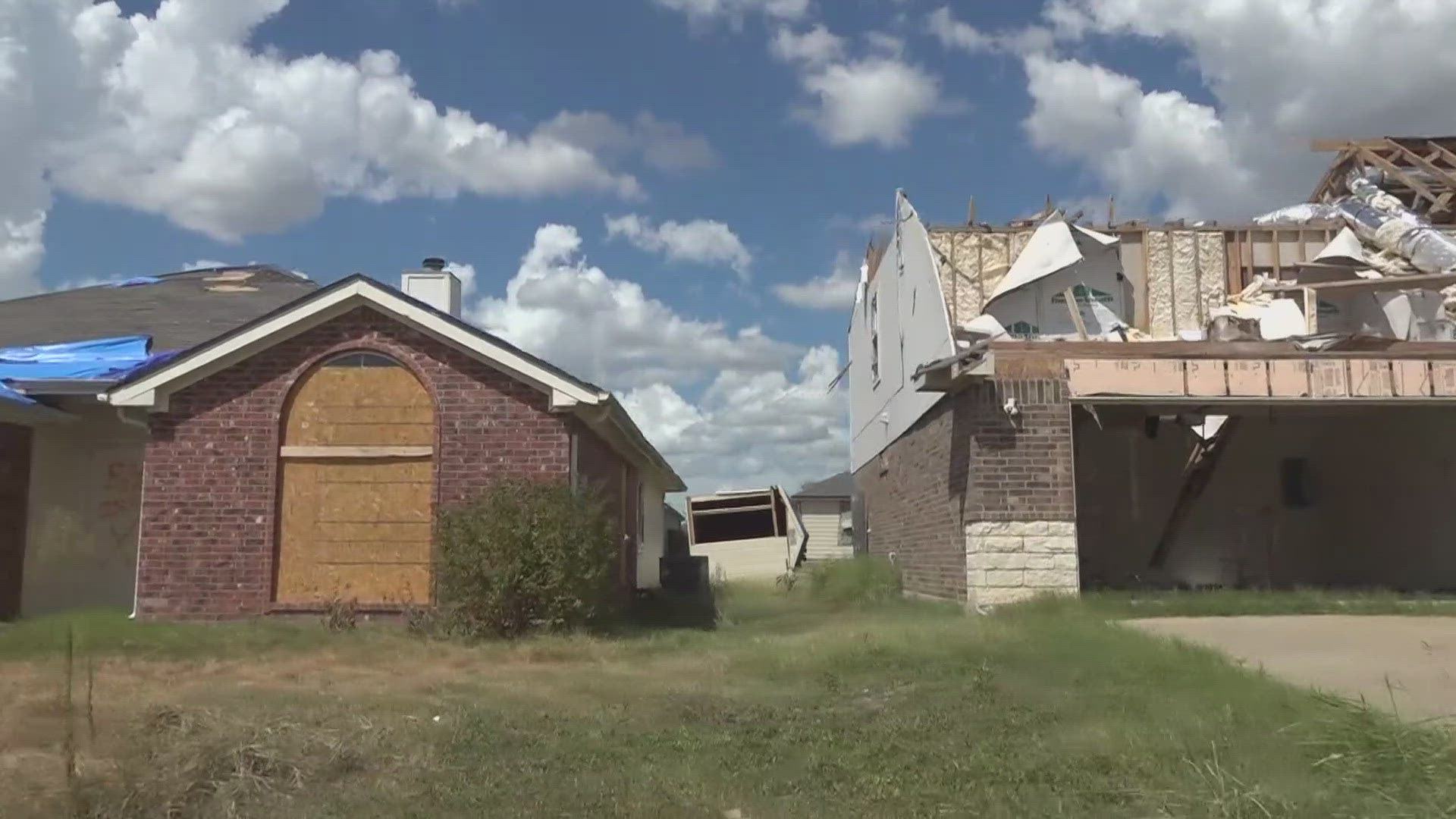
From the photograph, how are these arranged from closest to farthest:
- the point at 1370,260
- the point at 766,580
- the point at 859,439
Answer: the point at 1370,260 < the point at 859,439 < the point at 766,580

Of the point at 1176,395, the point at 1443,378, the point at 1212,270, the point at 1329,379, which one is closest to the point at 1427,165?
the point at 1212,270

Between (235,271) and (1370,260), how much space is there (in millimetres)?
20285

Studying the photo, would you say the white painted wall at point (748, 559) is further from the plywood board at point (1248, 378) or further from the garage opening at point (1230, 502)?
the plywood board at point (1248, 378)

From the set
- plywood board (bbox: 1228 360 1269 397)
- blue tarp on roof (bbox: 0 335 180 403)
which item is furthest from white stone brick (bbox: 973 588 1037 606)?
blue tarp on roof (bbox: 0 335 180 403)

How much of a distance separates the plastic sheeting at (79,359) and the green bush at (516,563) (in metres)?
5.26

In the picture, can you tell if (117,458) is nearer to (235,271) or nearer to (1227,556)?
(235,271)

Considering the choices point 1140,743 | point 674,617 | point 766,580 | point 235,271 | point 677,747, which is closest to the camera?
point 1140,743

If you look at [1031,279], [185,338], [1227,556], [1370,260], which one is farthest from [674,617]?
[1370,260]

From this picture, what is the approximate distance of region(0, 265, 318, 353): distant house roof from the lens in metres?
17.5

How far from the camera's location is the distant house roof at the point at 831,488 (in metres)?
39.0

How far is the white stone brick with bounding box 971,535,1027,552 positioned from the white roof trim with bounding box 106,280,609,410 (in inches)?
184

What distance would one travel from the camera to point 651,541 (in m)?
27.0

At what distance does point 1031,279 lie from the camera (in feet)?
54.5

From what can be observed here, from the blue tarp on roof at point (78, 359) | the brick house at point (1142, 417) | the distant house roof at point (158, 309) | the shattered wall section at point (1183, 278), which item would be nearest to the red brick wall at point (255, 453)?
the blue tarp on roof at point (78, 359)
